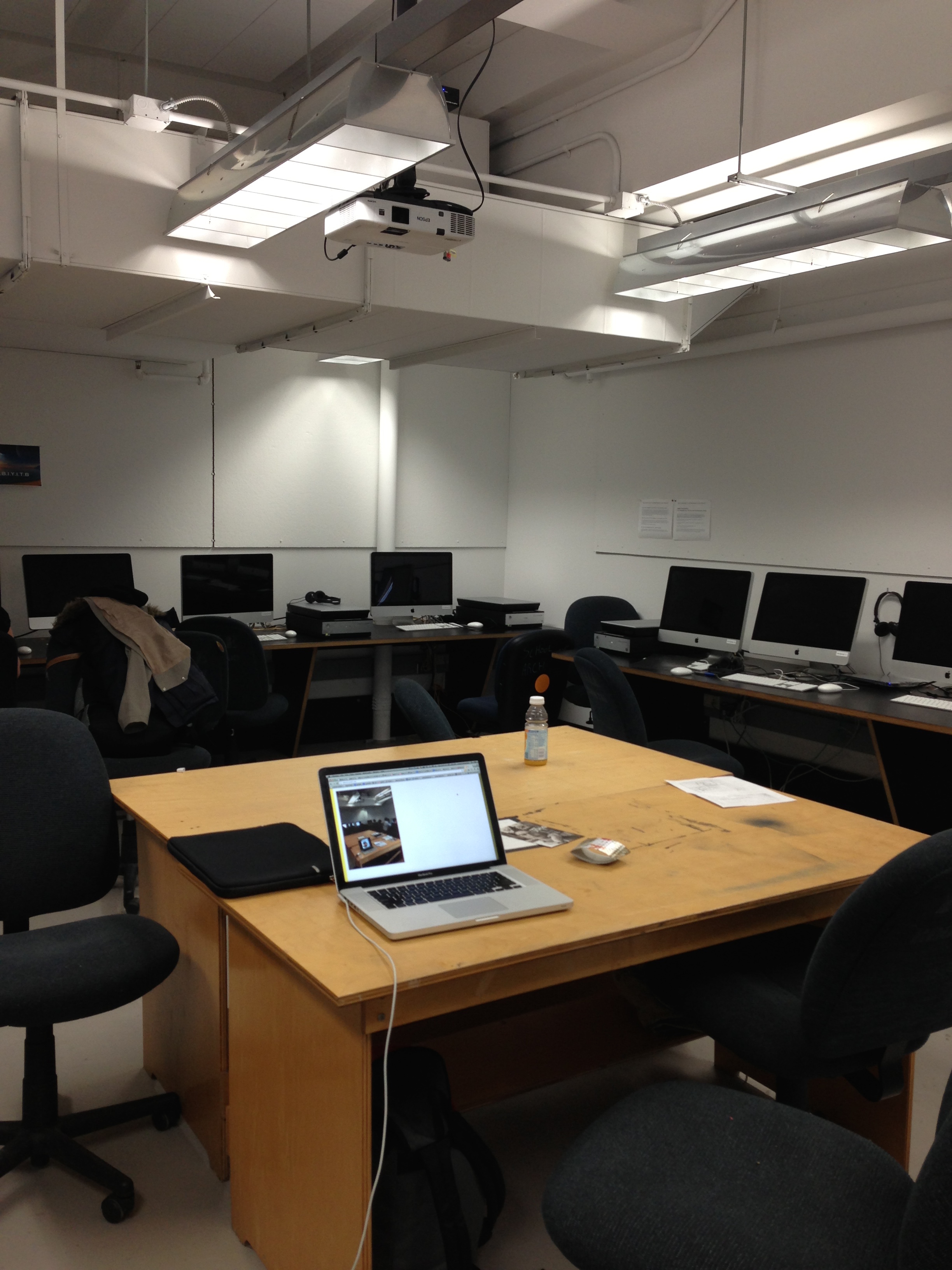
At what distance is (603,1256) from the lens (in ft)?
4.55

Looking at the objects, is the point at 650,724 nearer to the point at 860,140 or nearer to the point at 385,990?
the point at 860,140

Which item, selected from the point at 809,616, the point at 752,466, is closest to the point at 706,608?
the point at 809,616

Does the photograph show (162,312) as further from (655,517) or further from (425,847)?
(425,847)

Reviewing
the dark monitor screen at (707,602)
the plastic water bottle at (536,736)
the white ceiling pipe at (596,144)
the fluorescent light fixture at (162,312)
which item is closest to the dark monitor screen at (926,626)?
the dark monitor screen at (707,602)

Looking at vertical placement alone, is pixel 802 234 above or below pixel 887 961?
above

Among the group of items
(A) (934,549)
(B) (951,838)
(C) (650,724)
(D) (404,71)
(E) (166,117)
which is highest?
(E) (166,117)

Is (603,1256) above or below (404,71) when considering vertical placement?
below

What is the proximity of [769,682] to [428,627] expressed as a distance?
94.9 inches

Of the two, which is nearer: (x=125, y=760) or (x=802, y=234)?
(x=802, y=234)

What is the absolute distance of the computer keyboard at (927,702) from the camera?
13.3 ft

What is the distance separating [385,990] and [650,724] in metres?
4.17

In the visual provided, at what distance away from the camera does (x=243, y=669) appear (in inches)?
200

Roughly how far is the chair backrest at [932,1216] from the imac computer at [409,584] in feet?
17.5

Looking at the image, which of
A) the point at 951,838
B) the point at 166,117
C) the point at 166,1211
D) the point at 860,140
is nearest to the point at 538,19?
the point at 860,140
